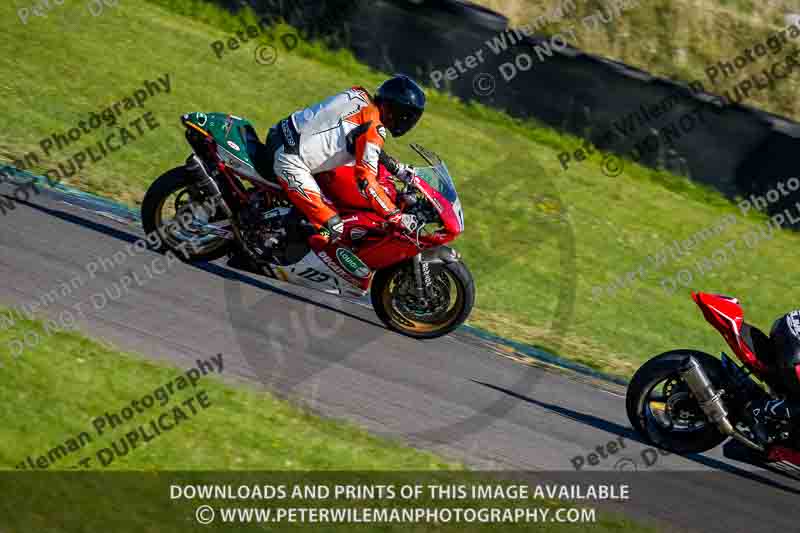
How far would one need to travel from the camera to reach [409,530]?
582 cm

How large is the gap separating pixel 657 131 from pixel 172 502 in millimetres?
9990

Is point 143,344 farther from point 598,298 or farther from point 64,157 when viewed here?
point 598,298

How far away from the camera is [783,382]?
7.03 m

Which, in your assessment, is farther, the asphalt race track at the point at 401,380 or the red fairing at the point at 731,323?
the red fairing at the point at 731,323

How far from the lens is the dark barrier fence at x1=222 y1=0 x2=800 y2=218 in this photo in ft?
43.9

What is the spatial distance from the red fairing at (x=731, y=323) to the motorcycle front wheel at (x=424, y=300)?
1.95 metres

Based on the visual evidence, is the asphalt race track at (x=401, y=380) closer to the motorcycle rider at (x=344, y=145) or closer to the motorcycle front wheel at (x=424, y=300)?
the motorcycle front wheel at (x=424, y=300)

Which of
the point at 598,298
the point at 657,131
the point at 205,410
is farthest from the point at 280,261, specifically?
the point at 657,131

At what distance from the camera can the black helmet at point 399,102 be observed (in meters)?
7.95
